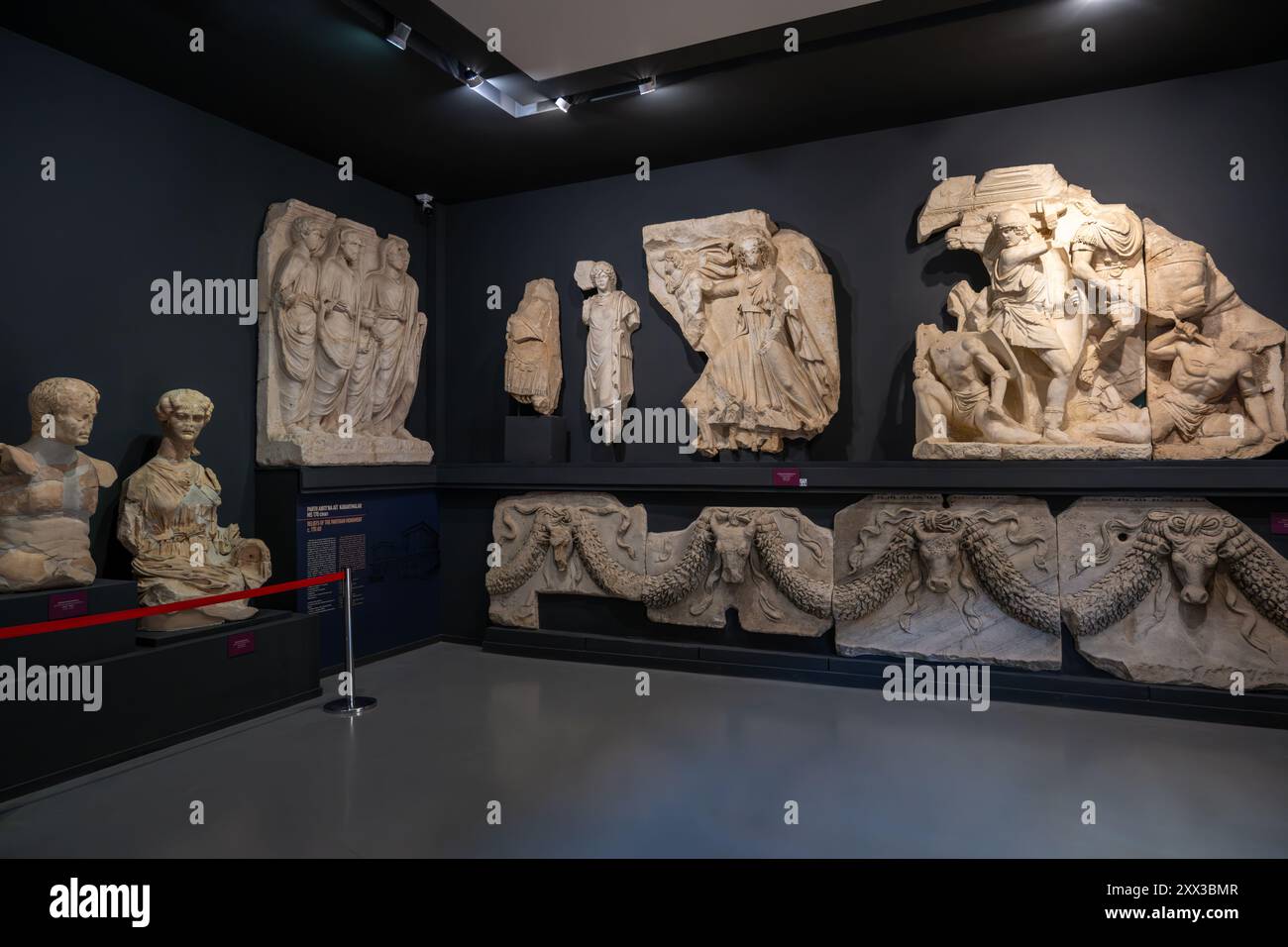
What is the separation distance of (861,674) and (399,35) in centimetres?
487

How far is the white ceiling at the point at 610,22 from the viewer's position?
15.3 feet

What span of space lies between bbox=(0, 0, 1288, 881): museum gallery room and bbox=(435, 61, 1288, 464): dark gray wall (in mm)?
34

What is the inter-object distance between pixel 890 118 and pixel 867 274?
43.7 inches

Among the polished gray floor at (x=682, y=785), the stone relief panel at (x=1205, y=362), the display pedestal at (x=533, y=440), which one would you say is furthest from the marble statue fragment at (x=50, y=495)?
the stone relief panel at (x=1205, y=362)

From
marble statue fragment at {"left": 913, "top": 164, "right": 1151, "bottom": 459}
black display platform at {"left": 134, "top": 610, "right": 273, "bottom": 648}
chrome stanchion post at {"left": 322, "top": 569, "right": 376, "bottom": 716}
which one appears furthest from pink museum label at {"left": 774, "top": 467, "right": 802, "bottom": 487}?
black display platform at {"left": 134, "top": 610, "right": 273, "bottom": 648}

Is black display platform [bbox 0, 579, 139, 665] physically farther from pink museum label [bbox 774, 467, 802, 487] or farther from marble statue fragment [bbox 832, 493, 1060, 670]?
marble statue fragment [bbox 832, 493, 1060, 670]

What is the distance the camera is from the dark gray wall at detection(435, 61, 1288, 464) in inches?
204

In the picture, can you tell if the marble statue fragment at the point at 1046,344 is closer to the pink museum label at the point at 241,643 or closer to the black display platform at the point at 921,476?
the black display platform at the point at 921,476

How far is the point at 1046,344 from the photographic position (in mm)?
5066

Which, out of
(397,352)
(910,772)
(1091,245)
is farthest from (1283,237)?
(397,352)

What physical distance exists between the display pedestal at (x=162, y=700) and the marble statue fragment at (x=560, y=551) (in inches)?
66.2

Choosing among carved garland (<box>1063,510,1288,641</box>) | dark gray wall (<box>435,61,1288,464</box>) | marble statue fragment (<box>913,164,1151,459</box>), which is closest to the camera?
carved garland (<box>1063,510,1288,641</box>)

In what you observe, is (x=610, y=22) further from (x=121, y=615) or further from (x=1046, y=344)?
(x=121, y=615)

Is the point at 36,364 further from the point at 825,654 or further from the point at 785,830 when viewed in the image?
the point at 825,654
